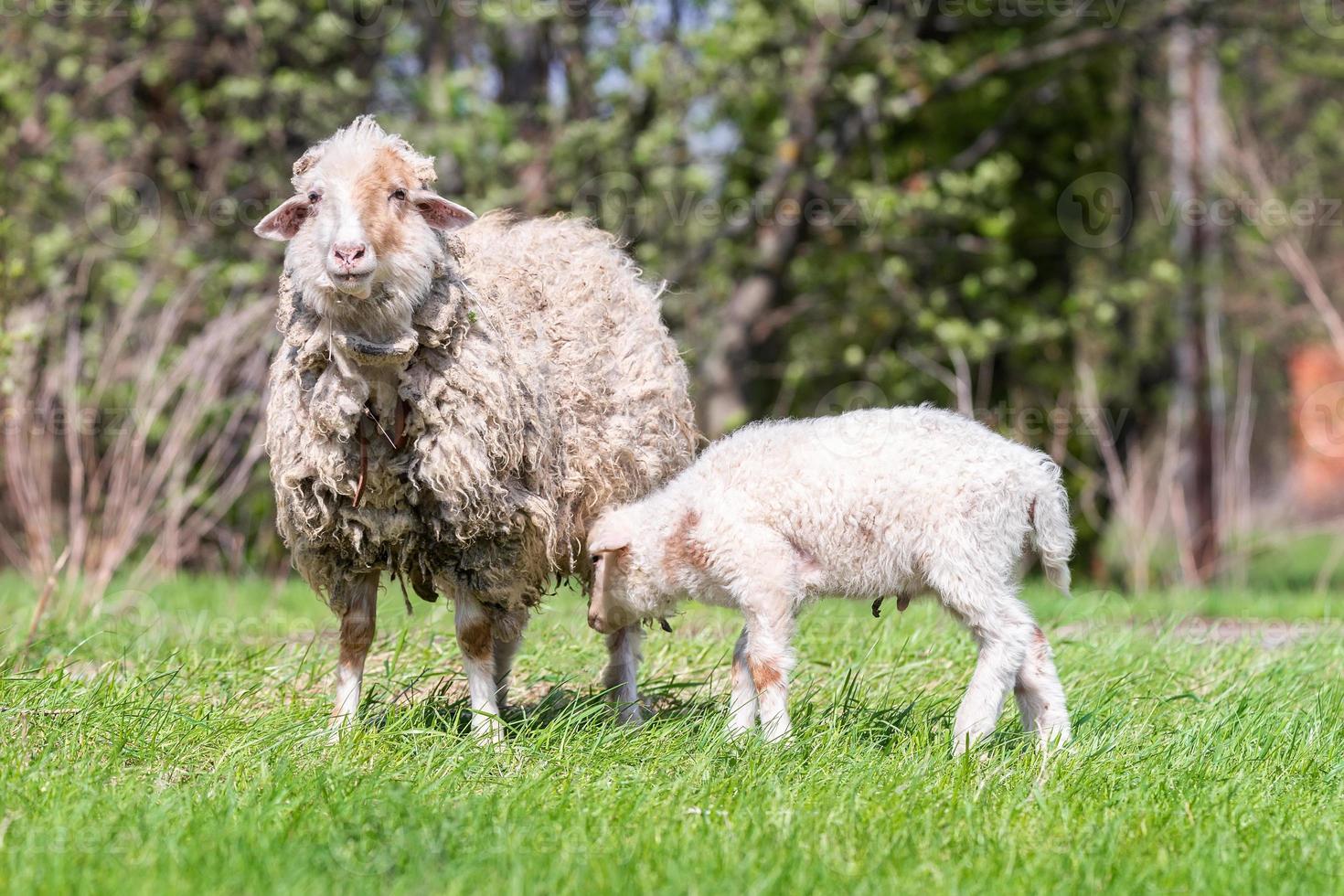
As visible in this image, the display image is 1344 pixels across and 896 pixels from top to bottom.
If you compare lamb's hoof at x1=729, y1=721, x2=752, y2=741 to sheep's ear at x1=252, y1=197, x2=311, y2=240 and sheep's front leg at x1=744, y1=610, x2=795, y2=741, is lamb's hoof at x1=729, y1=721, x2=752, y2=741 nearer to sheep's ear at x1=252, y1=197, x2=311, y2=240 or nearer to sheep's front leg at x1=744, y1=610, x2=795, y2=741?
sheep's front leg at x1=744, y1=610, x2=795, y2=741

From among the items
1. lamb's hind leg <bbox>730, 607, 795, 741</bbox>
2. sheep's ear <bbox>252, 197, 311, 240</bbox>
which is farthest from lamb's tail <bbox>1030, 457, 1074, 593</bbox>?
sheep's ear <bbox>252, 197, 311, 240</bbox>

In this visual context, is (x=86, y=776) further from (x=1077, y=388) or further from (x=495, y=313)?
(x=1077, y=388)

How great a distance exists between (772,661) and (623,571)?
1.86 ft

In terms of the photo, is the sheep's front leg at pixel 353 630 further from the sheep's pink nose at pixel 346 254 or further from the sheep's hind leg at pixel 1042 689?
the sheep's hind leg at pixel 1042 689

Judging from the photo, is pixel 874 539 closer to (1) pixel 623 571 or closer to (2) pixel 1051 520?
(2) pixel 1051 520

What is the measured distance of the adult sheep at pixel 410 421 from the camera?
12.8 feet

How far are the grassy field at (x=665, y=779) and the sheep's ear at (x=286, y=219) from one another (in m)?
1.37

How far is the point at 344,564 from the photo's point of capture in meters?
4.21

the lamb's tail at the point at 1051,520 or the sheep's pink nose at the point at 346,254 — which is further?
the lamb's tail at the point at 1051,520

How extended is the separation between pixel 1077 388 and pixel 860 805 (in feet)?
28.3

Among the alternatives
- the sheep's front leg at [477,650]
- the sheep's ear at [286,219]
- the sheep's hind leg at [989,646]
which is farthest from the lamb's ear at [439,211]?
the sheep's hind leg at [989,646]

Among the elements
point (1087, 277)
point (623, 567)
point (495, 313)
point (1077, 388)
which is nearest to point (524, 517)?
point (623, 567)

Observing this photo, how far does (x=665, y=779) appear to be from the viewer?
3.59m

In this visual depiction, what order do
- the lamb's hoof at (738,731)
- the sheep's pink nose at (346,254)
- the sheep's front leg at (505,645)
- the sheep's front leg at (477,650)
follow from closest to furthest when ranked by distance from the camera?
the sheep's pink nose at (346,254) < the lamb's hoof at (738,731) < the sheep's front leg at (477,650) < the sheep's front leg at (505,645)
